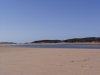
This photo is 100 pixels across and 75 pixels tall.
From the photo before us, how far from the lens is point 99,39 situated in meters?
117

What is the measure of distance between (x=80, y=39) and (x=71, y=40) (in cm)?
612
